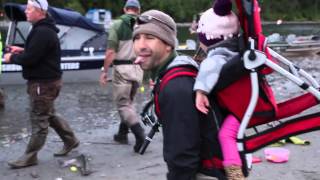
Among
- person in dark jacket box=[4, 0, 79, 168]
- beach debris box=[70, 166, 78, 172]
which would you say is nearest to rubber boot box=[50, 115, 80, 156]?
person in dark jacket box=[4, 0, 79, 168]

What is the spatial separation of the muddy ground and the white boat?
10.0 feet

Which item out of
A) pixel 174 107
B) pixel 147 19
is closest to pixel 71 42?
pixel 147 19

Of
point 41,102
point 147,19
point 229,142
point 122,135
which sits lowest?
point 122,135

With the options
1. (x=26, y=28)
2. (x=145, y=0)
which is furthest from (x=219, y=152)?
(x=145, y=0)

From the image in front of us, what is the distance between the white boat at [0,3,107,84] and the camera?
525 inches

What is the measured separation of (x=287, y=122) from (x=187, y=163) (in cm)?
57

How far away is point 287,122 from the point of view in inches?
108

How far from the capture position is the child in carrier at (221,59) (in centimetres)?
252

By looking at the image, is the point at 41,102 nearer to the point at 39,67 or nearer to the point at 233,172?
the point at 39,67

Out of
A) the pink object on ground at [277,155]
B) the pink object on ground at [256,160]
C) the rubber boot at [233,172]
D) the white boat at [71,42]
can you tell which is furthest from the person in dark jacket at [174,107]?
the white boat at [71,42]

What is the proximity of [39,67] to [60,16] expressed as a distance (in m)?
8.47

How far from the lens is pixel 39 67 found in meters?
5.98

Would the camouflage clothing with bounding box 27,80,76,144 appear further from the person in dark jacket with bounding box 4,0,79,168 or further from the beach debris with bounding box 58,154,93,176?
the beach debris with bounding box 58,154,93,176

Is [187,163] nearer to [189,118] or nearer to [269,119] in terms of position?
[189,118]
